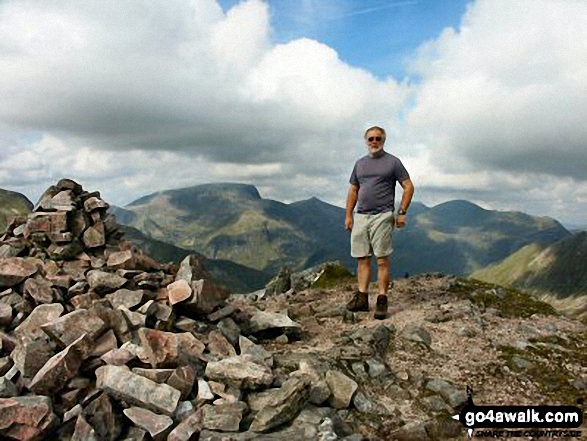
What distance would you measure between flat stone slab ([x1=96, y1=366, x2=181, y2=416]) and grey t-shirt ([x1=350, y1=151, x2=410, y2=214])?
8160 millimetres

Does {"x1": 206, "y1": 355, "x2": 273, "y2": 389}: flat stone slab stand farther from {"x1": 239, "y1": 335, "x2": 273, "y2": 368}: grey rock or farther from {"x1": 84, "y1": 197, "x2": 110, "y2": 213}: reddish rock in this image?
{"x1": 84, "y1": 197, "x2": 110, "y2": 213}: reddish rock

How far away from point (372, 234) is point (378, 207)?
83 centimetres

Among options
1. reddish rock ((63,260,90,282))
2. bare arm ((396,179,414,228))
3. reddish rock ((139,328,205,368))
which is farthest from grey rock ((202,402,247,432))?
bare arm ((396,179,414,228))

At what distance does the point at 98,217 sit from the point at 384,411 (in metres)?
9.51

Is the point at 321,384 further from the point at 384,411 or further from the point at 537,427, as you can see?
the point at 537,427

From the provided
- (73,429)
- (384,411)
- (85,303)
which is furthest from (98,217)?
(384,411)

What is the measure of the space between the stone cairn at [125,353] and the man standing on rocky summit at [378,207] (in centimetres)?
341

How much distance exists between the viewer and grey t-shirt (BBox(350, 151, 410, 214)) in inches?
550

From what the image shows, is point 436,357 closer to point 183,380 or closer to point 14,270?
point 183,380

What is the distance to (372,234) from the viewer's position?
14.2 meters

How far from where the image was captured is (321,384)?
920cm

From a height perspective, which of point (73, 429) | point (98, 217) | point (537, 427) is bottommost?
point (537, 427)

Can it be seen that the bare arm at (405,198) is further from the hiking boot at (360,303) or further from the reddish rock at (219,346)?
the reddish rock at (219,346)

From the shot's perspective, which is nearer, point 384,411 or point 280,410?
point 280,410
